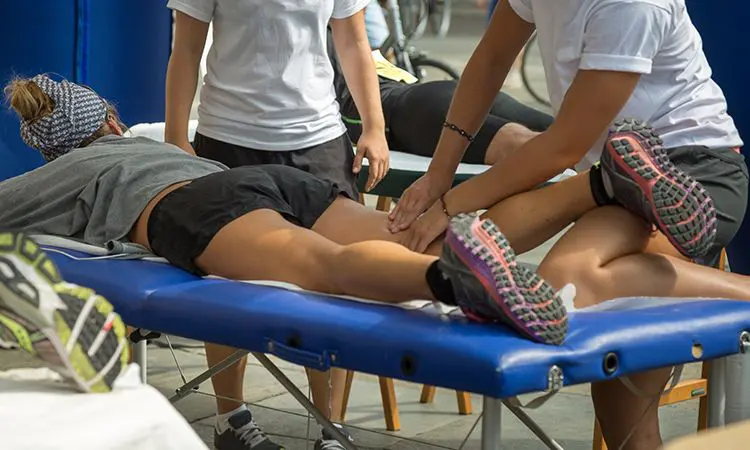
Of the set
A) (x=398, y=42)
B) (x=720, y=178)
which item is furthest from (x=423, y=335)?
(x=398, y=42)

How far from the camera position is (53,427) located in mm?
1359

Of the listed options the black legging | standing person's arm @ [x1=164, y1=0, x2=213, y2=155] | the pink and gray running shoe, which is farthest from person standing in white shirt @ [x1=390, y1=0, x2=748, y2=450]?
the black legging

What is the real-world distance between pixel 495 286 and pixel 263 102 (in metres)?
1.10

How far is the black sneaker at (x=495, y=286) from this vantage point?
188 cm

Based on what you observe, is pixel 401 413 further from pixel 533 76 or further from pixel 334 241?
pixel 533 76

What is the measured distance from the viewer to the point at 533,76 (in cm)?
1159

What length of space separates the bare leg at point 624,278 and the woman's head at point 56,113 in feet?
3.58

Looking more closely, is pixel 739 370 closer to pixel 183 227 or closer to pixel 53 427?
pixel 183 227

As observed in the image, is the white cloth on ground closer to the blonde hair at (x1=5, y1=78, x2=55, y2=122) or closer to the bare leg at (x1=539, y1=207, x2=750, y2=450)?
the bare leg at (x1=539, y1=207, x2=750, y2=450)

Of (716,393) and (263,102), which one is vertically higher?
(263,102)

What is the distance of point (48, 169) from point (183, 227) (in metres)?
0.44

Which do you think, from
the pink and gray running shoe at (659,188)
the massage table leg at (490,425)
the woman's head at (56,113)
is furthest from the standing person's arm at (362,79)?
the massage table leg at (490,425)

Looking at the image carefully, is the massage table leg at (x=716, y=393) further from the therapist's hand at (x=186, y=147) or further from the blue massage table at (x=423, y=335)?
the therapist's hand at (x=186, y=147)

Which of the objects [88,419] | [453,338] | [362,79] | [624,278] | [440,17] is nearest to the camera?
[88,419]
